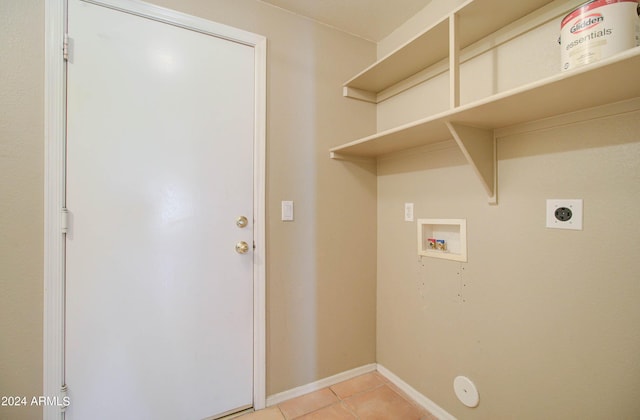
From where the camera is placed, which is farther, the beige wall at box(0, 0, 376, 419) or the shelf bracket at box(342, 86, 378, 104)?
the shelf bracket at box(342, 86, 378, 104)

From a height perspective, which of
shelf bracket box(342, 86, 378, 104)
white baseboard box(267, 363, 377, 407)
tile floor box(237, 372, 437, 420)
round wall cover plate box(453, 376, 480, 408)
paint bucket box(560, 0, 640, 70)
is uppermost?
shelf bracket box(342, 86, 378, 104)

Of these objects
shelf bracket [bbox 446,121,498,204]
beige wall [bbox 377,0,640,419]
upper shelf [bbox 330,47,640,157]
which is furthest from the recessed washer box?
upper shelf [bbox 330,47,640,157]

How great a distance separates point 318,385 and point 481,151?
166cm

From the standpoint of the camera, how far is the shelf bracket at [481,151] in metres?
1.16

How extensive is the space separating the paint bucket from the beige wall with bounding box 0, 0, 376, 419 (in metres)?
1.20

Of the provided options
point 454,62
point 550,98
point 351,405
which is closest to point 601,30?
point 550,98

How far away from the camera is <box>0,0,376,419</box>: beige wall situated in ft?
3.67

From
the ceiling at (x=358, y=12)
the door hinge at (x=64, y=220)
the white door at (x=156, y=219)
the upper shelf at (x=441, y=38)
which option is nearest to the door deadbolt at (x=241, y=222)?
the white door at (x=156, y=219)

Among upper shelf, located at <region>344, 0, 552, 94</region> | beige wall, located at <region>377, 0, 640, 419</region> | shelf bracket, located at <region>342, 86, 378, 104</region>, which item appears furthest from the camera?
shelf bracket, located at <region>342, 86, 378, 104</region>

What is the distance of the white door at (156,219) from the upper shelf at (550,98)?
946 millimetres

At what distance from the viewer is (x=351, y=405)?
5.20ft

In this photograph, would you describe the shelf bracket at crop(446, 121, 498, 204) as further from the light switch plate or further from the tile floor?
the tile floor

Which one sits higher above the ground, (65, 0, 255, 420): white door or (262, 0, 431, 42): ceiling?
(262, 0, 431, 42): ceiling

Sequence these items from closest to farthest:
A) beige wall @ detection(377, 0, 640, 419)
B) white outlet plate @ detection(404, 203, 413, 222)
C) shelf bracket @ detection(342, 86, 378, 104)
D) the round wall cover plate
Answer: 1. beige wall @ detection(377, 0, 640, 419)
2. the round wall cover plate
3. white outlet plate @ detection(404, 203, 413, 222)
4. shelf bracket @ detection(342, 86, 378, 104)
